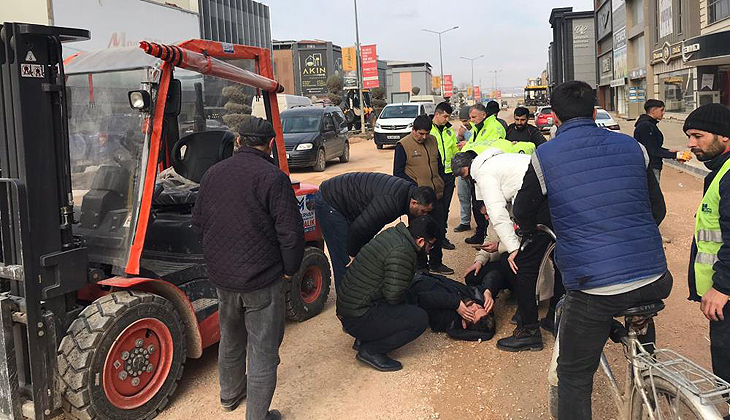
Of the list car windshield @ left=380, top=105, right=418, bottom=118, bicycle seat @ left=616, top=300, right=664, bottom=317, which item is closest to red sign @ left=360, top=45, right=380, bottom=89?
car windshield @ left=380, top=105, right=418, bottom=118

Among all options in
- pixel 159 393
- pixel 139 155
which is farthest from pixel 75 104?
pixel 159 393

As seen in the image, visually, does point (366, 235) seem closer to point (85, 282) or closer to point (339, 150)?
point (85, 282)

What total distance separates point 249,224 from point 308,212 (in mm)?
2448

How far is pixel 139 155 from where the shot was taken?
385cm

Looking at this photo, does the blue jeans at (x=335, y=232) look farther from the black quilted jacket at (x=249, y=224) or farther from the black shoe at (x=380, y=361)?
the black quilted jacket at (x=249, y=224)

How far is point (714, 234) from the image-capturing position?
300 centimetres

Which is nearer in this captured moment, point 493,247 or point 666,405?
point 666,405

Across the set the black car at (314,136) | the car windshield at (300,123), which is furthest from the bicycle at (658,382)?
the car windshield at (300,123)

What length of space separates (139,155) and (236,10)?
5521 cm

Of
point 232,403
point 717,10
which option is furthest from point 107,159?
point 717,10

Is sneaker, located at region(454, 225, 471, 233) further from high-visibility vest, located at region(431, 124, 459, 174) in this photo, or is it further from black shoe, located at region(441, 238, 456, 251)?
high-visibility vest, located at region(431, 124, 459, 174)

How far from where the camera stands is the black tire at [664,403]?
8.23 feet

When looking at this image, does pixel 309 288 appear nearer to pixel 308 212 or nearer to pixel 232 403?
pixel 308 212

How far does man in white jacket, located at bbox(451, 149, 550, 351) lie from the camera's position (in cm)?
464
